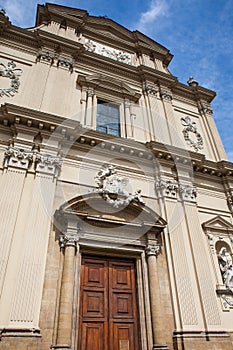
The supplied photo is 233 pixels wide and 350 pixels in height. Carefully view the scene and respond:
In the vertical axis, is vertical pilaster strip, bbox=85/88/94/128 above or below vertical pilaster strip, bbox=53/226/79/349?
above

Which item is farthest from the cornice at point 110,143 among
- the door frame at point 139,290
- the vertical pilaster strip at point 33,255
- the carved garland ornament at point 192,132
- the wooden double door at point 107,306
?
the wooden double door at point 107,306

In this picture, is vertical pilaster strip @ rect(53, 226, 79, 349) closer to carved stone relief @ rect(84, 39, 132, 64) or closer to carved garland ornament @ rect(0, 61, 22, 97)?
carved garland ornament @ rect(0, 61, 22, 97)

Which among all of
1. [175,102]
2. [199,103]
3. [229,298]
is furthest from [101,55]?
[229,298]

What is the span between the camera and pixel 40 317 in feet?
18.5

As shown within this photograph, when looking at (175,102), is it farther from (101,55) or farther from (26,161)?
(26,161)

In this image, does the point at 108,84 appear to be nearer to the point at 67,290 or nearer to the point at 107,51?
the point at 107,51

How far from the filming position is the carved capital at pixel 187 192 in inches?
351

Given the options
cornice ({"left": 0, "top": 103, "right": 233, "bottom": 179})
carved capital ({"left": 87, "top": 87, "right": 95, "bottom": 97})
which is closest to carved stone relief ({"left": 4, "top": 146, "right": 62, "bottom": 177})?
cornice ({"left": 0, "top": 103, "right": 233, "bottom": 179})

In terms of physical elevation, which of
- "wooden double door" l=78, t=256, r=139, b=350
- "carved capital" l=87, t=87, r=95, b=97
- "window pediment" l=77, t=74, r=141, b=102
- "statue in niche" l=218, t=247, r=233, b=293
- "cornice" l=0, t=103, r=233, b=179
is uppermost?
"window pediment" l=77, t=74, r=141, b=102

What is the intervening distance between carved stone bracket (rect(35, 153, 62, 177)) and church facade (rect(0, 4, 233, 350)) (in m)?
0.04

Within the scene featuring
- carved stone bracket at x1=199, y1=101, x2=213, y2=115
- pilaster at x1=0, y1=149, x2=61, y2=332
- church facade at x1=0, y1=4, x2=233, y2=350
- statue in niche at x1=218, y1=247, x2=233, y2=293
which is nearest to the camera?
pilaster at x1=0, y1=149, x2=61, y2=332

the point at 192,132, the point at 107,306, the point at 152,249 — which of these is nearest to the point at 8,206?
the point at 107,306

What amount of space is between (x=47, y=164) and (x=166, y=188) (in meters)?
3.85

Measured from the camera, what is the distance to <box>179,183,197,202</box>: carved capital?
8914 millimetres
